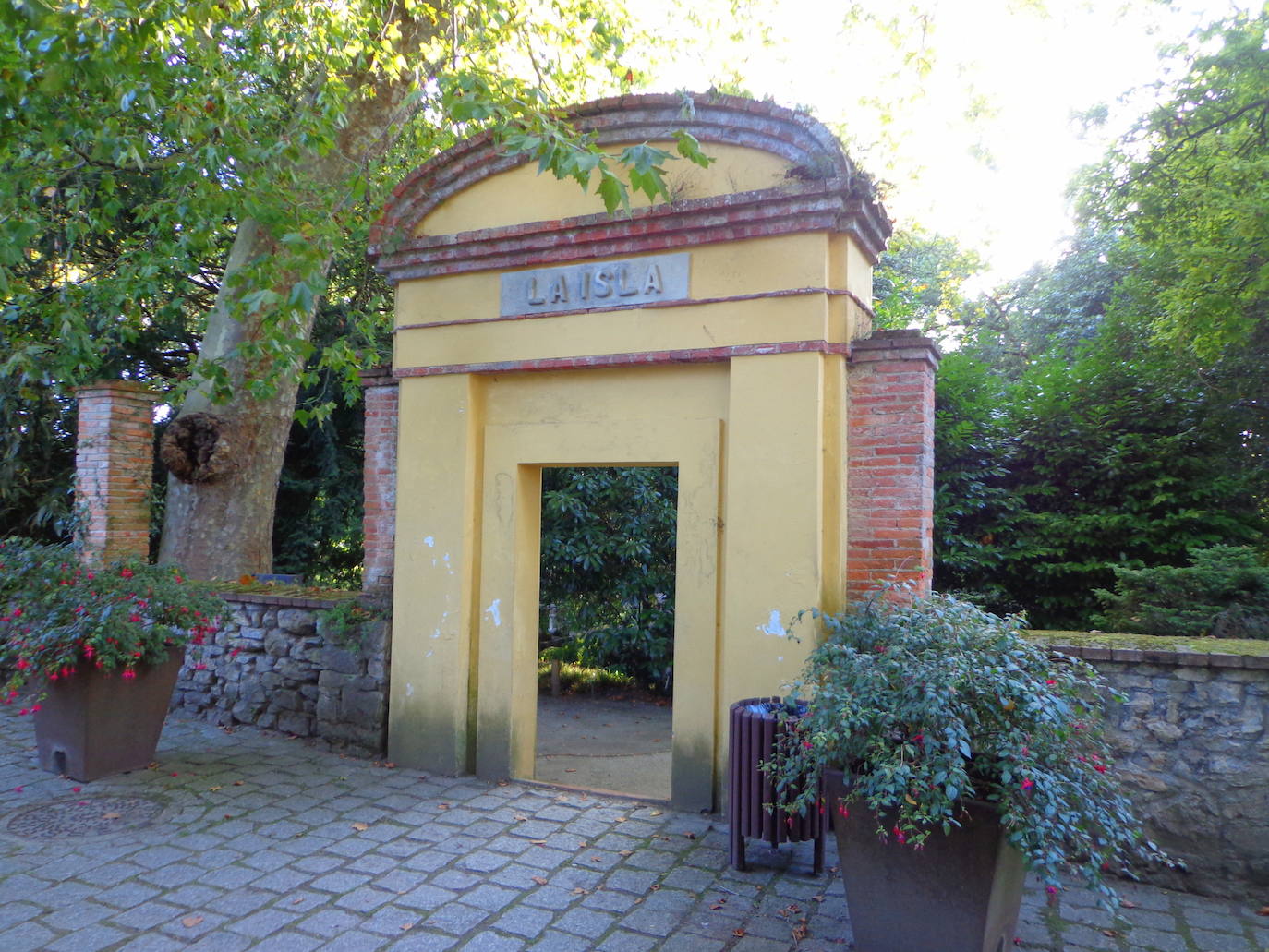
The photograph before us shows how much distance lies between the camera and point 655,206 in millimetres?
5562

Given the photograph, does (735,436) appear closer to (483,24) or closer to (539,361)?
(539,361)

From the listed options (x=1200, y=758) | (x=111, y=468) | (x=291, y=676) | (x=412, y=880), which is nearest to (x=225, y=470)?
(x=111, y=468)

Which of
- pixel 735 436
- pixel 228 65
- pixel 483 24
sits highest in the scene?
pixel 483 24

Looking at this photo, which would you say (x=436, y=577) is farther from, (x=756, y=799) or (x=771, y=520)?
(x=756, y=799)

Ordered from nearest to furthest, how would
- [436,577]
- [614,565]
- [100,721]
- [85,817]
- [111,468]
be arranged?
[85,817]
[100,721]
[436,577]
[111,468]
[614,565]

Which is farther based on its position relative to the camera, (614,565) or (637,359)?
(614,565)

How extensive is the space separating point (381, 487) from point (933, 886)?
4682mm

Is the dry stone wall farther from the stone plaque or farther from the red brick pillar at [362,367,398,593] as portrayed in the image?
the stone plaque

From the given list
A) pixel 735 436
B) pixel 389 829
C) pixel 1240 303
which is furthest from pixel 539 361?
pixel 1240 303

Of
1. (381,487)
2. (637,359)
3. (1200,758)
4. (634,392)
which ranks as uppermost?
(637,359)

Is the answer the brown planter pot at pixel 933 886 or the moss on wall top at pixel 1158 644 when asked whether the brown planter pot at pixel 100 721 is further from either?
the moss on wall top at pixel 1158 644

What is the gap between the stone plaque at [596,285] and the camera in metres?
5.59

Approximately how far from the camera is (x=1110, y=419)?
895cm

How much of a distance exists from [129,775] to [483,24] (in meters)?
7.25
